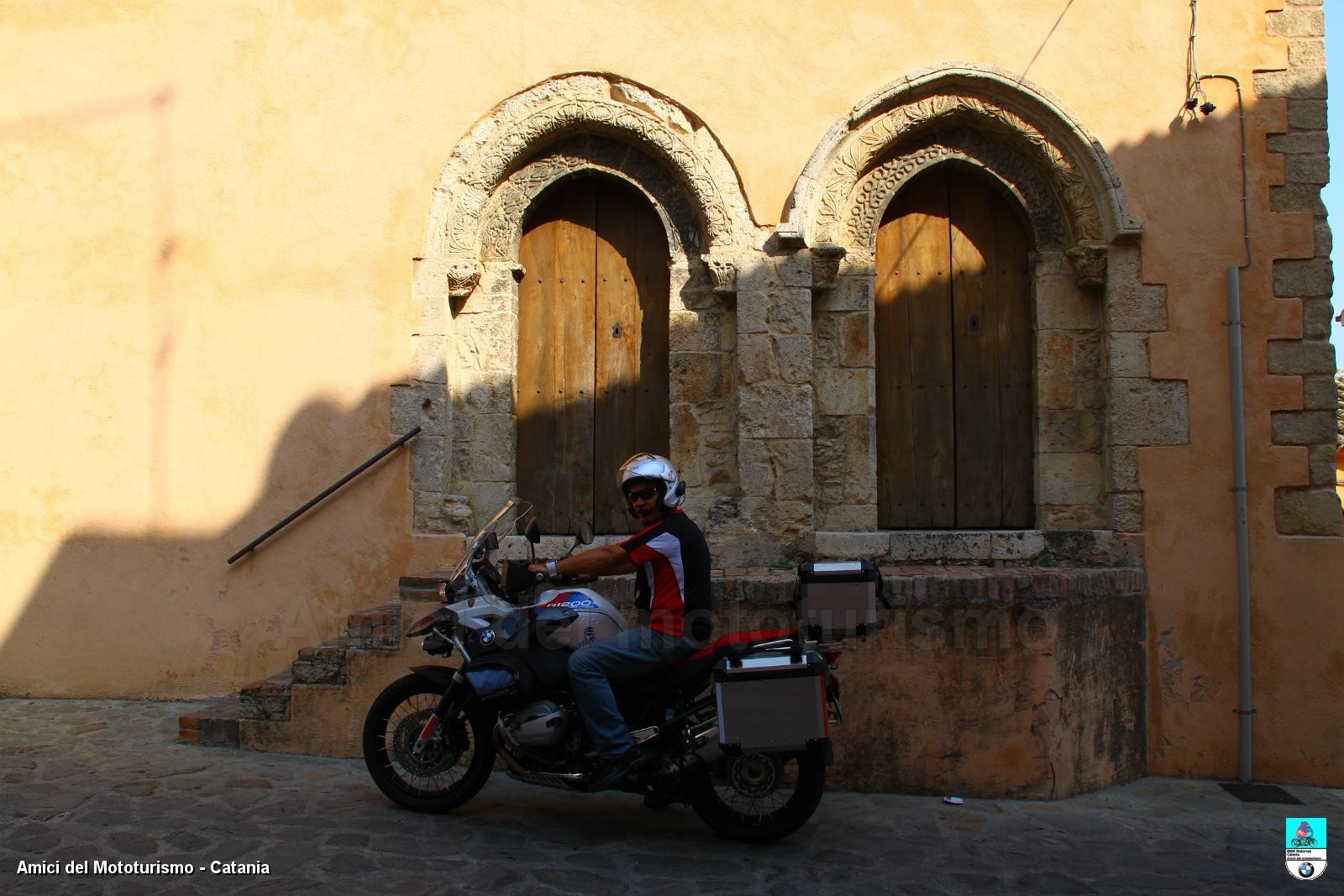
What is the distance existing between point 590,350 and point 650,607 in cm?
244

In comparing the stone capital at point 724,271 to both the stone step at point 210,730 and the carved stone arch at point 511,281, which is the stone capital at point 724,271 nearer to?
the carved stone arch at point 511,281

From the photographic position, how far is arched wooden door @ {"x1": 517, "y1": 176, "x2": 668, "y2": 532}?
5.95 meters

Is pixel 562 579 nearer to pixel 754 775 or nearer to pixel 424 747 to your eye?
pixel 424 747

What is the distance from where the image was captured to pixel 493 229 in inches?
232

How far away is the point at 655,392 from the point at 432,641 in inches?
93.6

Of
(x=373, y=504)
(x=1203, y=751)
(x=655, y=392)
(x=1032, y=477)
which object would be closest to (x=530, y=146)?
(x=655, y=392)

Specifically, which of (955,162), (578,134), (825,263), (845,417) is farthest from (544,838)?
(955,162)

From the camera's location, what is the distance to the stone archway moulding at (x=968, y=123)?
5.57 m

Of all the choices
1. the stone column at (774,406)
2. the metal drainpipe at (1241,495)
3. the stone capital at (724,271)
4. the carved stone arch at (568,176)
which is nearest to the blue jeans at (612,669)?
Answer: the stone column at (774,406)

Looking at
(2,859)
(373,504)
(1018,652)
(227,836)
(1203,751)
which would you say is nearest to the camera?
(2,859)

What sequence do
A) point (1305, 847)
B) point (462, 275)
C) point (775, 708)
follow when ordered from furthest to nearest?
1. point (462, 275)
2. point (1305, 847)
3. point (775, 708)

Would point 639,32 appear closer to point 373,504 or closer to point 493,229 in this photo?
point 493,229

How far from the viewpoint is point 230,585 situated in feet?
19.1

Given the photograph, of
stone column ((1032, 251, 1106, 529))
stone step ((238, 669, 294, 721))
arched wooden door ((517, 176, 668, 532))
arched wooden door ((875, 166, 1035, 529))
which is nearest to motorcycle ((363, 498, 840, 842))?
stone step ((238, 669, 294, 721))
